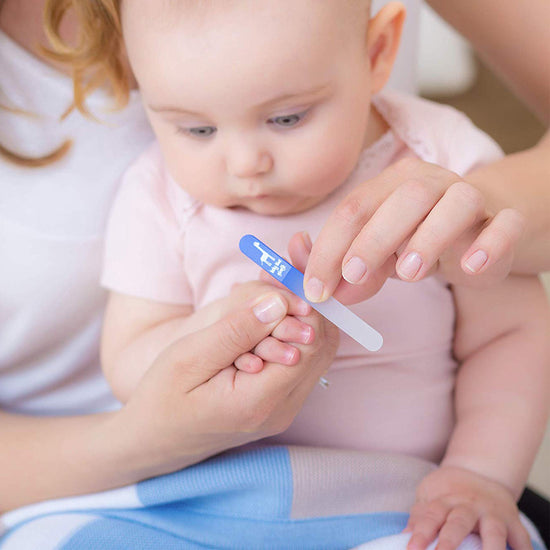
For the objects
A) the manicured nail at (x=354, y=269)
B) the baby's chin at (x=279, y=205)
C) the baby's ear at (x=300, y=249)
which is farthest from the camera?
the baby's chin at (x=279, y=205)

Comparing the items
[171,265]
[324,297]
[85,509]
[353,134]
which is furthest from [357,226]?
[85,509]

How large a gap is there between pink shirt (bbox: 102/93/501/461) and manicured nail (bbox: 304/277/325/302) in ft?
0.80

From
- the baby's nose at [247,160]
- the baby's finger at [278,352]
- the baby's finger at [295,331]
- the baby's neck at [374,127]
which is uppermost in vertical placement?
the baby's nose at [247,160]

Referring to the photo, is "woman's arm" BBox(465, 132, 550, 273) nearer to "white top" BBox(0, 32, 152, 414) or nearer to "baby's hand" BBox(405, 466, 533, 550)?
"baby's hand" BBox(405, 466, 533, 550)

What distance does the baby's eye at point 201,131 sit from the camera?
0.75 metres

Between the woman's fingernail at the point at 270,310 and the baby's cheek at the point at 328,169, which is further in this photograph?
the baby's cheek at the point at 328,169

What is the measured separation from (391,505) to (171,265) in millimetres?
380

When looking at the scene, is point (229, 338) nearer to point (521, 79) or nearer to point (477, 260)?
point (477, 260)

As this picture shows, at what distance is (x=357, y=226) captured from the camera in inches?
24.5

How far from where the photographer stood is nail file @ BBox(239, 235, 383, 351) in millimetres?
633

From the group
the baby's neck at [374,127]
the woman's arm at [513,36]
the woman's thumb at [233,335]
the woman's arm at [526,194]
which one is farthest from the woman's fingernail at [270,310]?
the woman's arm at [513,36]

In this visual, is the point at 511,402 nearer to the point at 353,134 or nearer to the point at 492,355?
the point at 492,355

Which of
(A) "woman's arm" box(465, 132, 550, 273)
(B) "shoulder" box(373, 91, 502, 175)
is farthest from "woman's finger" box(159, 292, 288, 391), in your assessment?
(B) "shoulder" box(373, 91, 502, 175)

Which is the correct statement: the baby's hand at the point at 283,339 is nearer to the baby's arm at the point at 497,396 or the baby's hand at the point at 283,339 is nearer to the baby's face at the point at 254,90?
the baby's face at the point at 254,90
